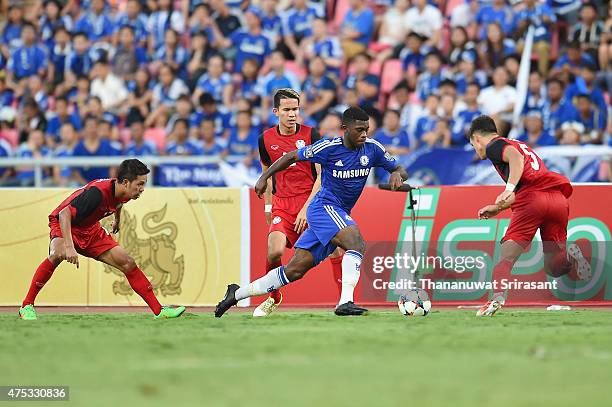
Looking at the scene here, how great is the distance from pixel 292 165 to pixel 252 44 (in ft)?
30.4

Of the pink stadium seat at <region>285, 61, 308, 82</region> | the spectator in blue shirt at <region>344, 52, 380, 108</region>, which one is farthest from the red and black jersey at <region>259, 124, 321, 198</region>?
the pink stadium seat at <region>285, 61, 308, 82</region>

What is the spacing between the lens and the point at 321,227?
1118 centimetres

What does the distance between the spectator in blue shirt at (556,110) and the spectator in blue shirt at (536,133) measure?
0.17m

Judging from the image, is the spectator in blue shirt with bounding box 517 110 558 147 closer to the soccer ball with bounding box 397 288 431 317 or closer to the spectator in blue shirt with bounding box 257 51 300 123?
the spectator in blue shirt with bounding box 257 51 300 123

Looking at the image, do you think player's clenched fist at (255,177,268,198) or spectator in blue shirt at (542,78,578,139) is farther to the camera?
spectator in blue shirt at (542,78,578,139)

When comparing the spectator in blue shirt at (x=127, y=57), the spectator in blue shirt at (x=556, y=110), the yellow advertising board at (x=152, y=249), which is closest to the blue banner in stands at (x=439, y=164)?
the spectator in blue shirt at (x=556, y=110)

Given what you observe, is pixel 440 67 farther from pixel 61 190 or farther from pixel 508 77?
pixel 61 190

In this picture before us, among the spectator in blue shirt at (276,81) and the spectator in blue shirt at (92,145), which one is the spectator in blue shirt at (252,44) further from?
the spectator in blue shirt at (92,145)

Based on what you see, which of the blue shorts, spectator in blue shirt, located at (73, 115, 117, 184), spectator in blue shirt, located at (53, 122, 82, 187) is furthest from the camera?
spectator in blue shirt, located at (73, 115, 117, 184)

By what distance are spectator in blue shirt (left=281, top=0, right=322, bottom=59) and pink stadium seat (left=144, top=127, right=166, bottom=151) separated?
2.73 metres

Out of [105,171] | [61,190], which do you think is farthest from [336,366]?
[105,171]

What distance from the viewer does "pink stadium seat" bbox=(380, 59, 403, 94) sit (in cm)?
1941

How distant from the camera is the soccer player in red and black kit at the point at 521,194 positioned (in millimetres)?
11445

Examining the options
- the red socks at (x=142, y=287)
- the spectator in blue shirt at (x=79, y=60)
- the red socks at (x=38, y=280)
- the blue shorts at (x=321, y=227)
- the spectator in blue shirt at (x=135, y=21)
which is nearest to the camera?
the blue shorts at (x=321, y=227)
